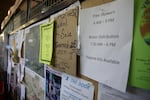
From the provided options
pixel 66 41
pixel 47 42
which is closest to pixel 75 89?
pixel 66 41

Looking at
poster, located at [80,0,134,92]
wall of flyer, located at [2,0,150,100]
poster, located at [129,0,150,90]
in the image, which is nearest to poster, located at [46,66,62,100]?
wall of flyer, located at [2,0,150,100]

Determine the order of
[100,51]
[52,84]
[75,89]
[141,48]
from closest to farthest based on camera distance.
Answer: [141,48] → [100,51] → [75,89] → [52,84]

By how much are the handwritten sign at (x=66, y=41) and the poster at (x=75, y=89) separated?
0.11 feet

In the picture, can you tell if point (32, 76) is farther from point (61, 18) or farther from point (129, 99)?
point (129, 99)

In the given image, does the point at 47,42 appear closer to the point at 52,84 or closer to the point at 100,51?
the point at 52,84

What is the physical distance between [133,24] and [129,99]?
17 centimetres

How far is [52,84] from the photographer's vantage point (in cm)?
93

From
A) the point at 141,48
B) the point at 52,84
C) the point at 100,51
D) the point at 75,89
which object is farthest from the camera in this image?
the point at 52,84

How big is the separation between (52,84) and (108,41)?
512 millimetres

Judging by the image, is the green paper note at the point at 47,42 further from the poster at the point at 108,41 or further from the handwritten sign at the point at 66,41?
the poster at the point at 108,41

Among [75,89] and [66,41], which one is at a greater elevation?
[66,41]

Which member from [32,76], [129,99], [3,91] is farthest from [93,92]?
[3,91]

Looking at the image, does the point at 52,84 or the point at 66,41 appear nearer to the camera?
the point at 66,41

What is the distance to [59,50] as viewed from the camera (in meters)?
0.81
